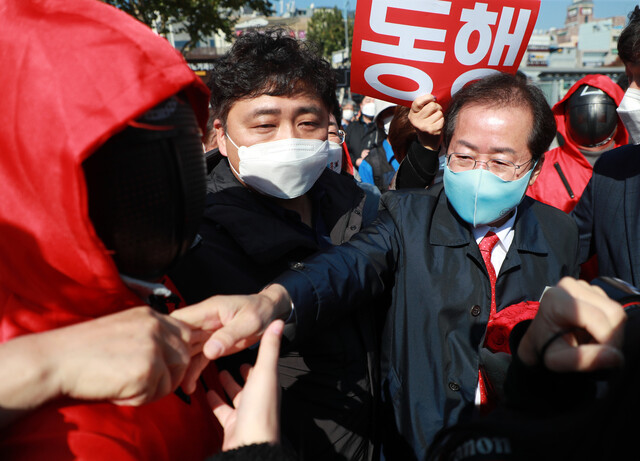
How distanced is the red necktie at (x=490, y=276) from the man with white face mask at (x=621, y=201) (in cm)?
78

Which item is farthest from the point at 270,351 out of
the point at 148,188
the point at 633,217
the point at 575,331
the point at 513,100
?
the point at 633,217

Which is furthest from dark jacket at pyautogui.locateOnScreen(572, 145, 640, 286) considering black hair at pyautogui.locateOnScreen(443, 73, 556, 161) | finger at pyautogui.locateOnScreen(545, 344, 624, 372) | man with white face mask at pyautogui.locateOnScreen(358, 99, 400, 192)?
man with white face mask at pyautogui.locateOnScreen(358, 99, 400, 192)

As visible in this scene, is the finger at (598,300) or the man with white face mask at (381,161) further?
the man with white face mask at (381,161)

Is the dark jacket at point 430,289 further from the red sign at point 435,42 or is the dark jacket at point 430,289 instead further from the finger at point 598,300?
the finger at point 598,300

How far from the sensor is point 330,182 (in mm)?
2217

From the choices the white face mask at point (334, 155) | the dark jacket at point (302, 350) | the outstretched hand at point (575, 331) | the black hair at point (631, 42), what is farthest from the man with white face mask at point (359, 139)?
the outstretched hand at point (575, 331)

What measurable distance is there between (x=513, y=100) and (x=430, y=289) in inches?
35.0

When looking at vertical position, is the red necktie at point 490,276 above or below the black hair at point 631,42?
below

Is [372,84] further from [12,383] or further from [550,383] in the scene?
[12,383]

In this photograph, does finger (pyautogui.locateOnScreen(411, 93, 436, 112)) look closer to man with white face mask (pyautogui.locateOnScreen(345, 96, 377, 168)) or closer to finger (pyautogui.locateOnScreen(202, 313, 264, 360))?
finger (pyautogui.locateOnScreen(202, 313, 264, 360))

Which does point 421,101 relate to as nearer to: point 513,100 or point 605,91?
point 513,100

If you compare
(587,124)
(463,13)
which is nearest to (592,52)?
(587,124)

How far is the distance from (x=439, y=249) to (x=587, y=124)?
299cm

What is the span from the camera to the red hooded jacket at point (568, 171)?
12.5 ft
